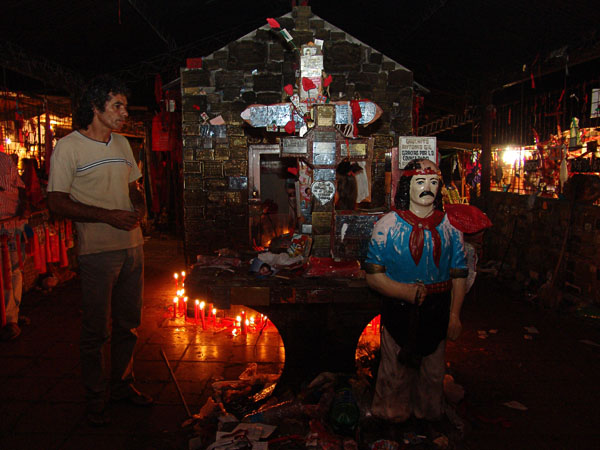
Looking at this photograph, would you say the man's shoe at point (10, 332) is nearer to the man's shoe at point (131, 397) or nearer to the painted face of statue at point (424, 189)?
the man's shoe at point (131, 397)

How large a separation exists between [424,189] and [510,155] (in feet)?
23.8

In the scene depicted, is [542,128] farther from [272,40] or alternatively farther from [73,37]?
[73,37]

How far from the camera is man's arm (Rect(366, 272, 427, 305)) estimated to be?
322cm

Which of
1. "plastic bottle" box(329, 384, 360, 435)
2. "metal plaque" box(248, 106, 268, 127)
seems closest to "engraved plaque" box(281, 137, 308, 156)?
"metal plaque" box(248, 106, 268, 127)

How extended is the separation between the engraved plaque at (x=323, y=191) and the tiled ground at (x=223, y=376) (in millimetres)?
2091

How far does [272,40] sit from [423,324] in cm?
592

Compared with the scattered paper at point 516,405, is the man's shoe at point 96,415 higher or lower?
higher

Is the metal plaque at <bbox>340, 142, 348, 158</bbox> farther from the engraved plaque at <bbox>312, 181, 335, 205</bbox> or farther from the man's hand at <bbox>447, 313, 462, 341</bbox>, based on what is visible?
the man's hand at <bbox>447, 313, 462, 341</bbox>

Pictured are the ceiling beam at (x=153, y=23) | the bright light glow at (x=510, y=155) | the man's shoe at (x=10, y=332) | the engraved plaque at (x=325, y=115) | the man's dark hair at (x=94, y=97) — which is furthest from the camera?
the bright light glow at (x=510, y=155)

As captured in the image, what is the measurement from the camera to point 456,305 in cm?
340

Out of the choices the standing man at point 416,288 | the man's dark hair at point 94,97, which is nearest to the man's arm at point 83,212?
the man's dark hair at point 94,97

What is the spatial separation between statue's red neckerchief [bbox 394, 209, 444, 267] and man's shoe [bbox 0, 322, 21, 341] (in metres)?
5.24

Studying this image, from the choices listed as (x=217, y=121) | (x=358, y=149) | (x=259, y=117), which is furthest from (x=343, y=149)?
(x=217, y=121)

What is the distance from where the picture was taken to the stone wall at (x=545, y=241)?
6.93 m
